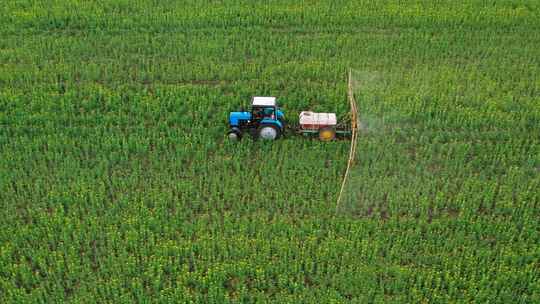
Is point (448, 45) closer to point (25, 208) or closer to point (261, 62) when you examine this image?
point (261, 62)

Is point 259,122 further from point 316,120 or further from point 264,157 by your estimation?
point 316,120

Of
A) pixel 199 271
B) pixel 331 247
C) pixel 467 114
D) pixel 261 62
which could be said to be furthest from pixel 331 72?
pixel 199 271

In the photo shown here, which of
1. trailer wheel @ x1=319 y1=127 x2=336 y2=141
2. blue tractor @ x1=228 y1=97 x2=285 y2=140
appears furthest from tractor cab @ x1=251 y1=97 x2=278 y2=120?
trailer wheel @ x1=319 y1=127 x2=336 y2=141

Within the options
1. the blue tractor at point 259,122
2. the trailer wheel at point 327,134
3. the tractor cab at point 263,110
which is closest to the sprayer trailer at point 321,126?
the trailer wheel at point 327,134

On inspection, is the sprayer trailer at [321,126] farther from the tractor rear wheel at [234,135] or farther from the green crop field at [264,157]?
the tractor rear wheel at [234,135]

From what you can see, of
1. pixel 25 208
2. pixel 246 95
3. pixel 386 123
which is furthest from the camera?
pixel 246 95

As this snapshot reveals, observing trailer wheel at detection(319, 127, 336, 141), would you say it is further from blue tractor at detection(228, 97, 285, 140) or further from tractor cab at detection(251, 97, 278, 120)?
tractor cab at detection(251, 97, 278, 120)
